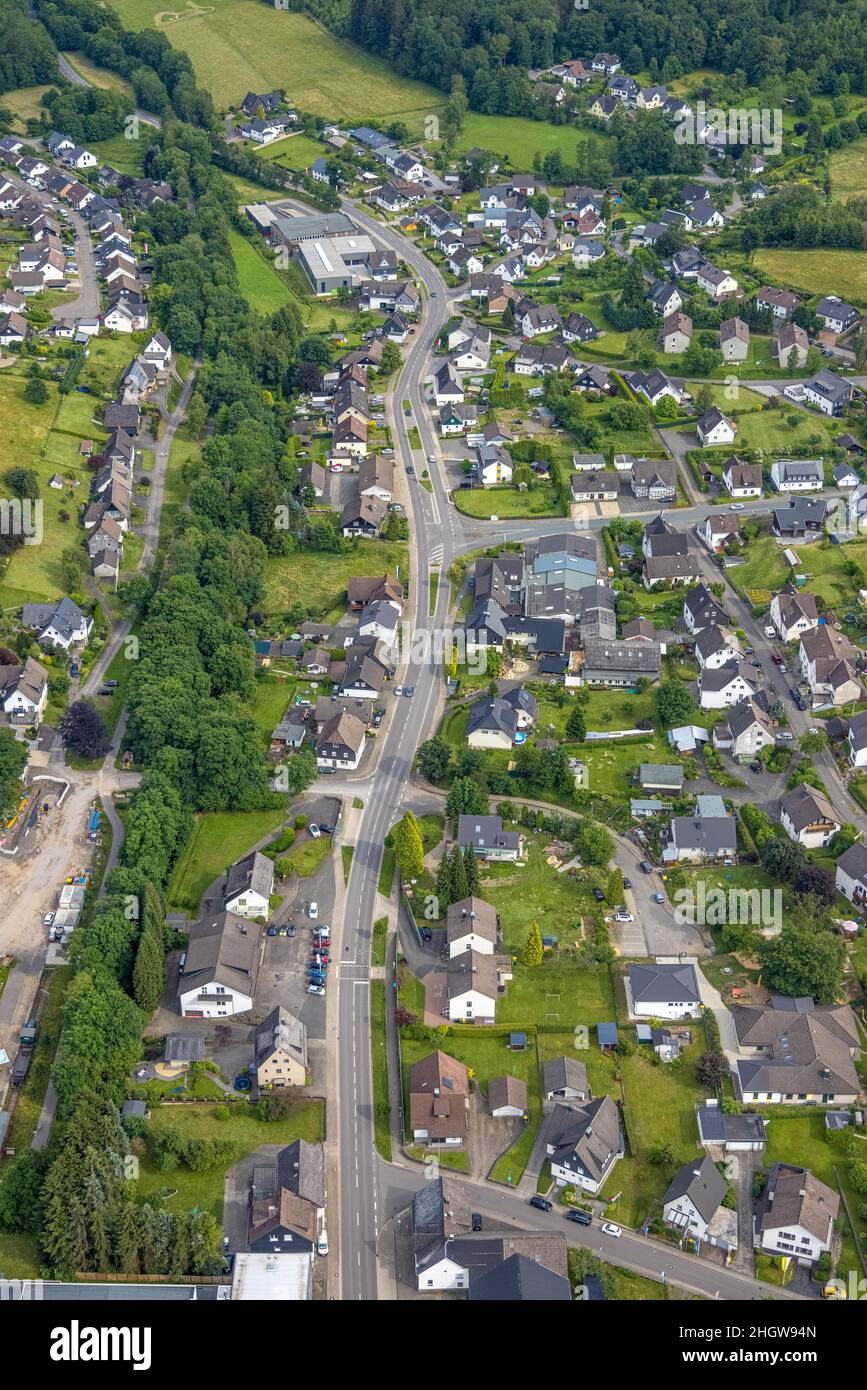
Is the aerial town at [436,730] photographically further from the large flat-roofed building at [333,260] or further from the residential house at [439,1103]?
the large flat-roofed building at [333,260]

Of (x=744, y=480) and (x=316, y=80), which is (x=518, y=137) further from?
(x=744, y=480)

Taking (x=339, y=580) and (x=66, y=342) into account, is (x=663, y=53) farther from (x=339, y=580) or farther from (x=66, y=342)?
(x=339, y=580)

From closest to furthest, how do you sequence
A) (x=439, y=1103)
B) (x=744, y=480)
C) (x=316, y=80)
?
(x=439, y=1103)
(x=744, y=480)
(x=316, y=80)

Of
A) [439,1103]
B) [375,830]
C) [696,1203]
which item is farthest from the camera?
[375,830]

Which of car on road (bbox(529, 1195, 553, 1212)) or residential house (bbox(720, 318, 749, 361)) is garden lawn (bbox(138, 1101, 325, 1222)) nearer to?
car on road (bbox(529, 1195, 553, 1212))

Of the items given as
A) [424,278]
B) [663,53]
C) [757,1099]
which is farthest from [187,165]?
[757,1099]

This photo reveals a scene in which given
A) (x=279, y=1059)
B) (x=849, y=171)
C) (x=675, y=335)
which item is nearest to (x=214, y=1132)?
(x=279, y=1059)
